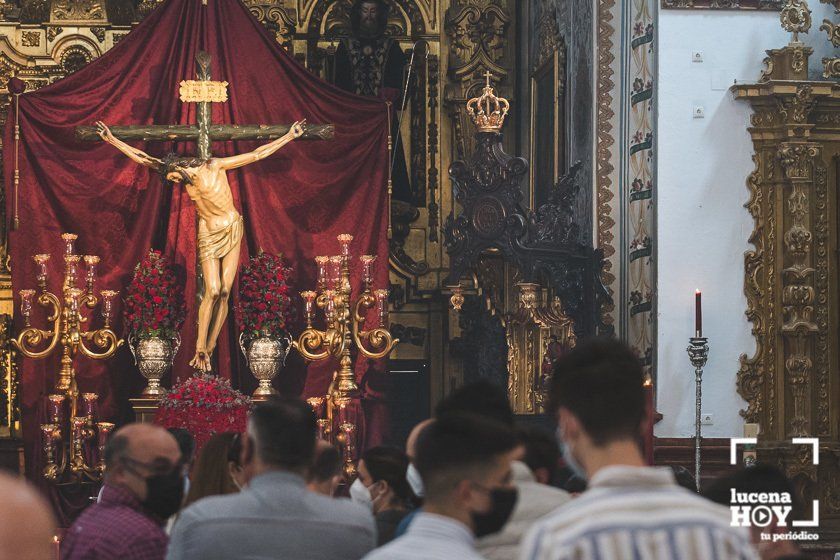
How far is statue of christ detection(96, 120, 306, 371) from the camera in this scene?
1265cm

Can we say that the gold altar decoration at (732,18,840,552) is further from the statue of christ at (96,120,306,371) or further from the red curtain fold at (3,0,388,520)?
the statue of christ at (96,120,306,371)

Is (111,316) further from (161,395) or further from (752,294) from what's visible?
(752,294)

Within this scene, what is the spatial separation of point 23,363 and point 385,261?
3.27m

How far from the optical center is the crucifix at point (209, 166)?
41.5 feet

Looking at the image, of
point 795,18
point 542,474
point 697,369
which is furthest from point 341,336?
point 542,474

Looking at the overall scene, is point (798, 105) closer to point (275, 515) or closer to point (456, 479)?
point (275, 515)

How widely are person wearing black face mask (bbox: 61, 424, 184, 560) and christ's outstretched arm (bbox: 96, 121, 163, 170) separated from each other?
8.52m

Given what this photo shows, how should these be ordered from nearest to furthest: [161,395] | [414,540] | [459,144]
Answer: [414,540]
[161,395]
[459,144]

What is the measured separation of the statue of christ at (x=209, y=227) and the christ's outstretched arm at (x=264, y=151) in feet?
0.30

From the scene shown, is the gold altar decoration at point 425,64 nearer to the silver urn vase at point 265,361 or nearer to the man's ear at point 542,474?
the silver urn vase at point 265,361

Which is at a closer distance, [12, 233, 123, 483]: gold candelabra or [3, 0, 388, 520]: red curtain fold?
[12, 233, 123, 483]: gold candelabra

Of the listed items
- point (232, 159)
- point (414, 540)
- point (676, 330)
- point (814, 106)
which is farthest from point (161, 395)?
point (414, 540)

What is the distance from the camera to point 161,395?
1244cm

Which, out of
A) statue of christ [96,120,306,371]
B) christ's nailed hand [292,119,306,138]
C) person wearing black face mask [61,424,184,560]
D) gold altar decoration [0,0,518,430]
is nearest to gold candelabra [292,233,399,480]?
statue of christ [96,120,306,371]
